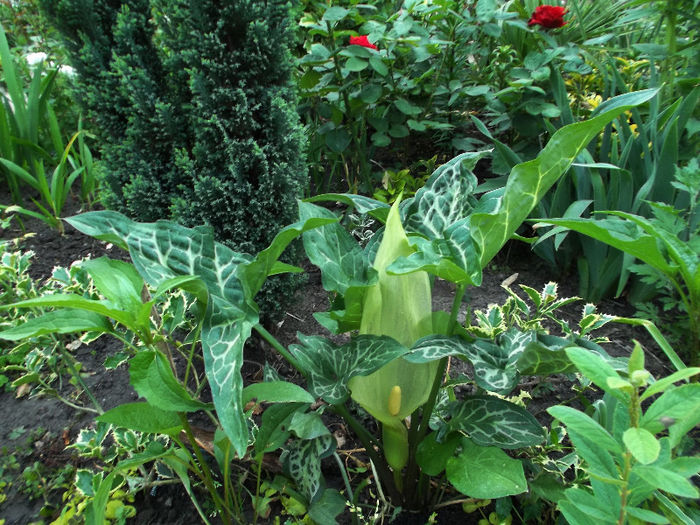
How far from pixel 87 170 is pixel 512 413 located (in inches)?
117

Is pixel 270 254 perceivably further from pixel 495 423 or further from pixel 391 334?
pixel 495 423

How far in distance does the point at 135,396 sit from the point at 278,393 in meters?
1.05

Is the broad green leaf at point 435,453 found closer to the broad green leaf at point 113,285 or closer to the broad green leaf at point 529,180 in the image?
the broad green leaf at point 529,180

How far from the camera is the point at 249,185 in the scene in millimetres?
1674

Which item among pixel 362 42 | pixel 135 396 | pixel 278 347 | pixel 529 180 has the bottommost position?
pixel 135 396

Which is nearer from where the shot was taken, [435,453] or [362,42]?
[435,453]

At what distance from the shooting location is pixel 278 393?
0.91 metres

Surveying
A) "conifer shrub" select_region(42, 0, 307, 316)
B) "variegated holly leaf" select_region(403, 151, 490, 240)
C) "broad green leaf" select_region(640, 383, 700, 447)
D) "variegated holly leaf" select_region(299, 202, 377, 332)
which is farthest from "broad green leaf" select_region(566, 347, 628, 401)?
"conifer shrub" select_region(42, 0, 307, 316)

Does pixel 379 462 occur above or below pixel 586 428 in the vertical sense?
below

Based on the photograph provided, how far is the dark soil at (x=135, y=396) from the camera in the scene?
131cm

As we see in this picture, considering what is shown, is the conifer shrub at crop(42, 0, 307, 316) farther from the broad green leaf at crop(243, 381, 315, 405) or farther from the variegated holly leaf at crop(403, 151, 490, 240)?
the broad green leaf at crop(243, 381, 315, 405)

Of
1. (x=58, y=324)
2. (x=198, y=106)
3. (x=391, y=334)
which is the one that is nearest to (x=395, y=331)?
(x=391, y=334)

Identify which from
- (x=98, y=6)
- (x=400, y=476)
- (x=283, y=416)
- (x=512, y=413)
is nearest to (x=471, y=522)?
(x=400, y=476)

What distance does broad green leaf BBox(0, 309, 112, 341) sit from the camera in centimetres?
73
